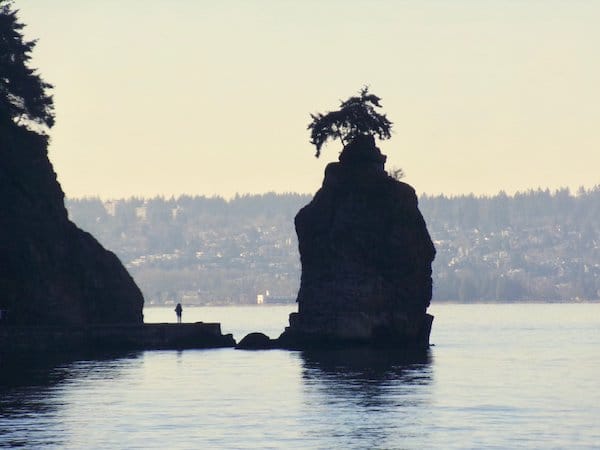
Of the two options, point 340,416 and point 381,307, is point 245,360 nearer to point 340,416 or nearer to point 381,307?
point 381,307

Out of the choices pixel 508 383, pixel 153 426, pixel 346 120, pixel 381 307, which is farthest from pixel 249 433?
pixel 346 120

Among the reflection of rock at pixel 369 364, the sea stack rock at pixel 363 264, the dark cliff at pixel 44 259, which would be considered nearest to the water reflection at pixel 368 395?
the reflection of rock at pixel 369 364

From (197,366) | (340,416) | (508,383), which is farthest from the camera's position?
(197,366)

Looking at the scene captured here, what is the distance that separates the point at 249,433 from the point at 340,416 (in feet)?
25.3

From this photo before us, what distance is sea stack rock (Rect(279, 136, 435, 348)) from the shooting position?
447 feet

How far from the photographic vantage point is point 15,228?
134 metres

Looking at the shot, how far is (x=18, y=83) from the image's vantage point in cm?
14700

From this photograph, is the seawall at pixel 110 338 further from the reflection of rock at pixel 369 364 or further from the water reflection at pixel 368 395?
the water reflection at pixel 368 395

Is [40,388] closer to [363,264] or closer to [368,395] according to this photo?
[368,395]

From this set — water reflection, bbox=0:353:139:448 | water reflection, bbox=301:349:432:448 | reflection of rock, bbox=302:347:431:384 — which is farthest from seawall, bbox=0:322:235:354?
water reflection, bbox=301:349:432:448

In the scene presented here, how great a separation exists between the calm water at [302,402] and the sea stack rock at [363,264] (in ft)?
21.1

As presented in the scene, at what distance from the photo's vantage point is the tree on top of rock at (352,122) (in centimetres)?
14725

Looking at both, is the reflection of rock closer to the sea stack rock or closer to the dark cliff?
the sea stack rock

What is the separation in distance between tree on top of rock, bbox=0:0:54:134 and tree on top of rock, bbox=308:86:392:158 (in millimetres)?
24137
